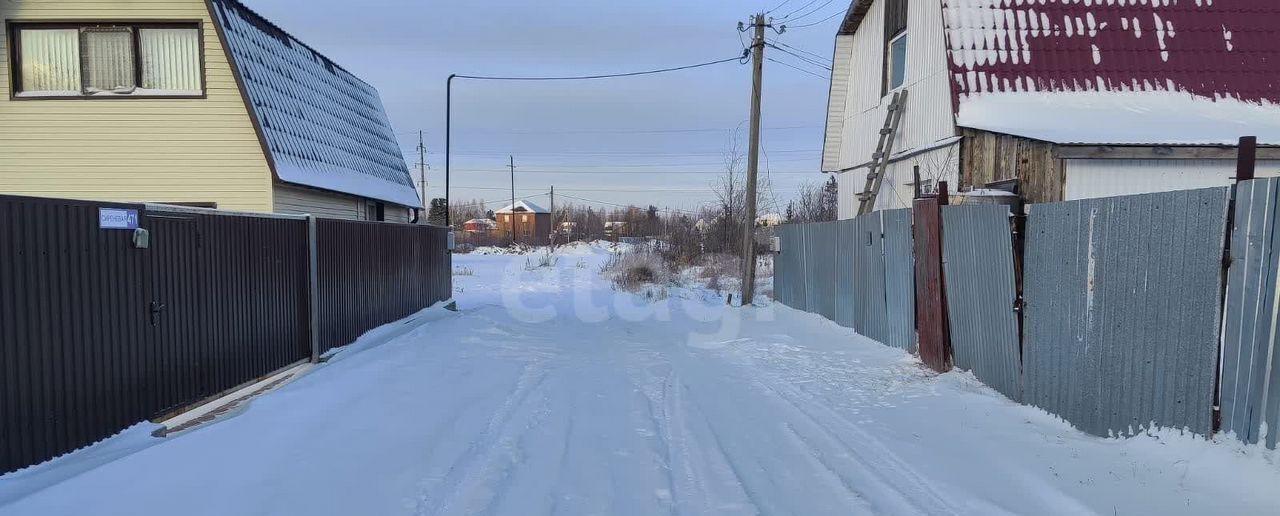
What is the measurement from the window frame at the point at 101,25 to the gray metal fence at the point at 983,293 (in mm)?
11471

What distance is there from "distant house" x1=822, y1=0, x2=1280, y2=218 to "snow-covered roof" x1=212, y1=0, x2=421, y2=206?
35.6 ft

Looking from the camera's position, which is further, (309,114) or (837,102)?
(837,102)

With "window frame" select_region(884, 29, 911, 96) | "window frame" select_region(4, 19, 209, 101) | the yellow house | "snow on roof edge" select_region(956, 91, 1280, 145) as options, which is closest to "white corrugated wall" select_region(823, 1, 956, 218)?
"window frame" select_region(884, 29, 911, 96)

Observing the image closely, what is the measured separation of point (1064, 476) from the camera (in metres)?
4.47

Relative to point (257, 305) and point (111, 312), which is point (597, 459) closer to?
point (111, 312)

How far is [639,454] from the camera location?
5.22 m

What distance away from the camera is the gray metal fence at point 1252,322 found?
3.90 meters

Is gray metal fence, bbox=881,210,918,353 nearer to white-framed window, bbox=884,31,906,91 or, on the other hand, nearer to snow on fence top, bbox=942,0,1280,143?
snow on fence top, bbox=942,0,1280,143

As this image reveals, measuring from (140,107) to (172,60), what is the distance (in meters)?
0.93

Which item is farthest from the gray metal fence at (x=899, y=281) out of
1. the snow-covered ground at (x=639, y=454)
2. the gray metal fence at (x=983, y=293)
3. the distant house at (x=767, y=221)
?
the distant house at (x=767, y=221)

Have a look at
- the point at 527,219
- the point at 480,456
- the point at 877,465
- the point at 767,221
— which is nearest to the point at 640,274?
the point at 480,456

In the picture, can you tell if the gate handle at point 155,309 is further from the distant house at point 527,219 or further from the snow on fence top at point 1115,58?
the distant house at point 527,219

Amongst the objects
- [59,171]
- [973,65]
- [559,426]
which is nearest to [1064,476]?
[559,426]

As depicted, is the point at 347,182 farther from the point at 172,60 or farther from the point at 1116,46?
the point at 1116,46
